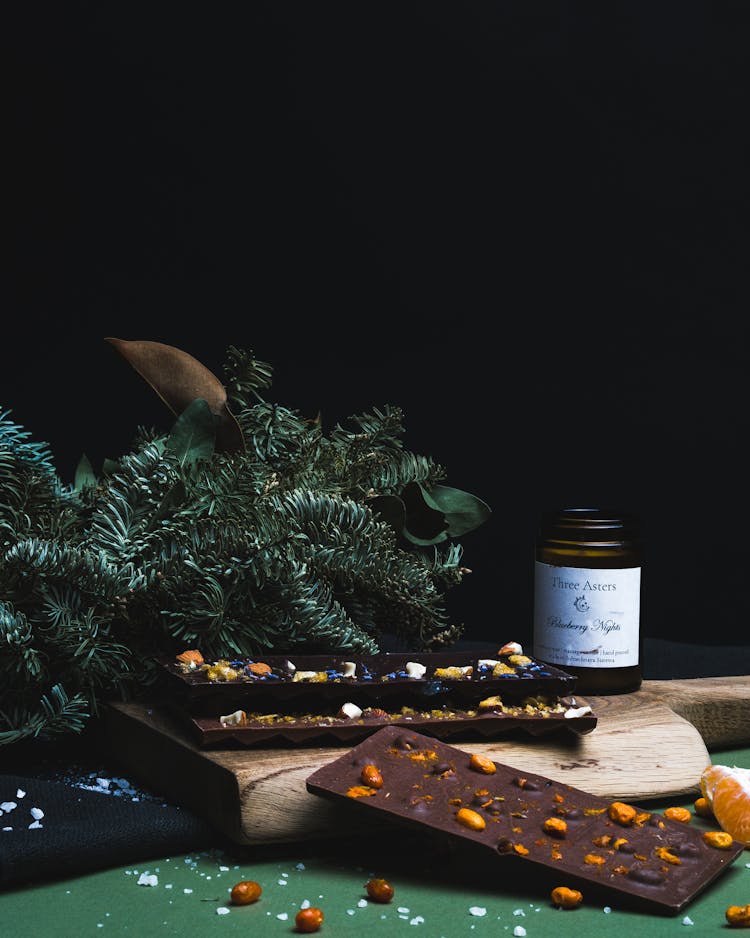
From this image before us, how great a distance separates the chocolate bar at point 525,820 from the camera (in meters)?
0.85

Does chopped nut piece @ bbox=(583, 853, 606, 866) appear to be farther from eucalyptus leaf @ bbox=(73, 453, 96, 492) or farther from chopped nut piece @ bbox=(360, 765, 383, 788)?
eucalyptus leaf @ bbox=(73, 453, 96, 492)

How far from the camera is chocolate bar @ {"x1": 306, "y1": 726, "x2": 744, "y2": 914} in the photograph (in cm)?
85

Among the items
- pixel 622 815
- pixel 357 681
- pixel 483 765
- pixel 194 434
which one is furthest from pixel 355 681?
pixel 194 434

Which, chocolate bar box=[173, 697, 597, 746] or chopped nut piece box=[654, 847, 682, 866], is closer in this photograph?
chopped nut piece box=[654, 847, 682, 866]

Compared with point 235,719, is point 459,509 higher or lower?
higher

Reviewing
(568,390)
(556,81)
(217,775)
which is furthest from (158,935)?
(556,81)

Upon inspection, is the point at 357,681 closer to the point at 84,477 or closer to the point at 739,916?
the point at 739,916

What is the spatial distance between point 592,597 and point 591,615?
0.7 inches

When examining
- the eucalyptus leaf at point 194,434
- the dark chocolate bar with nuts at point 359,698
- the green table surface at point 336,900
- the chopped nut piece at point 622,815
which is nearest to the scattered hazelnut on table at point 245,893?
the green table surface at point 336,900

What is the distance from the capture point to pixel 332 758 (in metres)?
0.97

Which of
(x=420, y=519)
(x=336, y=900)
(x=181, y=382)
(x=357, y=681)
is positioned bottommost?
(x=336, y=900)

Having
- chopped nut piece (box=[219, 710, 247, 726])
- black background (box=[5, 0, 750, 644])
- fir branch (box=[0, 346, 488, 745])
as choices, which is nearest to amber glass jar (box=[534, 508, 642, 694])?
fir branch (box=[0, 346, 488, 745])

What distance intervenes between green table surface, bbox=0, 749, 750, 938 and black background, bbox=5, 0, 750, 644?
3.47ft

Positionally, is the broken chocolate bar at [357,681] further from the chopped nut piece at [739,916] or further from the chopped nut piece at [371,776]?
the chopped nut piece at [739,916]
